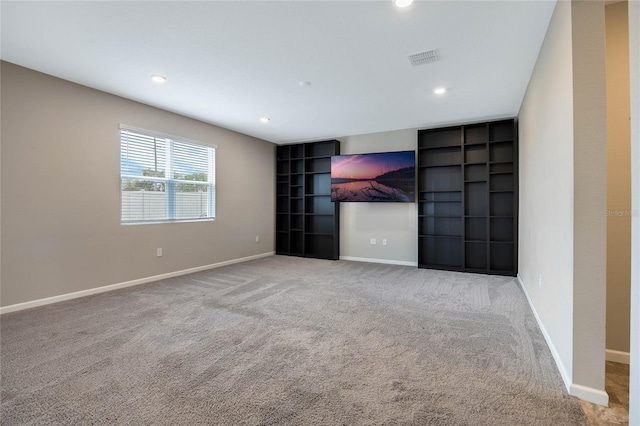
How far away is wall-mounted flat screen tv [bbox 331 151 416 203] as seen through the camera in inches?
206

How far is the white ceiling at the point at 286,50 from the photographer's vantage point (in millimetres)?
2184

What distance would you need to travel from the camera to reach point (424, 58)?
2.84 m

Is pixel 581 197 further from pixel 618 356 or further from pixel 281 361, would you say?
pixel 281 361

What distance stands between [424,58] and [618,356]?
9.71 feet

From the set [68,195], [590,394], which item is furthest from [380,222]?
[68,195]

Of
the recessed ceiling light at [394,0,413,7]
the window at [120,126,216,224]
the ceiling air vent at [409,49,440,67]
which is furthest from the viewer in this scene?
the window at [120,126,216,224]

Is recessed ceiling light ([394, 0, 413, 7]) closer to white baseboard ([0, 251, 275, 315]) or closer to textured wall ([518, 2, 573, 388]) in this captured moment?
textured wall ([518, 2, 573, 388])

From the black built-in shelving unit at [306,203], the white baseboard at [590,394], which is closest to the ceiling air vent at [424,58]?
the white baseboard at [590,394]

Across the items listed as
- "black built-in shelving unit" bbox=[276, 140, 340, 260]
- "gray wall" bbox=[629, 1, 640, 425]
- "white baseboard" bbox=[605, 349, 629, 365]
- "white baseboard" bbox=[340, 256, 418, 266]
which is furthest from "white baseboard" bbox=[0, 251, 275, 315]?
"white baseboard" bbox=[605, 349, 629, 365]

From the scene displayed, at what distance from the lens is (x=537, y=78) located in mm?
2807

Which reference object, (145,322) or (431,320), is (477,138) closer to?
(431,320)

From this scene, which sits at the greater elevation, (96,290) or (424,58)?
(424,58)

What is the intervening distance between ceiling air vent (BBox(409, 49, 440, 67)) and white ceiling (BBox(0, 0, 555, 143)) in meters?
0.07

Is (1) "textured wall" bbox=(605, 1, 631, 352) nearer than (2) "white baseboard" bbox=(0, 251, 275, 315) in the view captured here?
Yes
